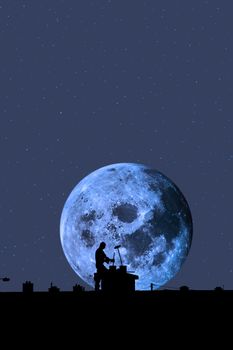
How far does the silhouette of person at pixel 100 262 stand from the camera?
89.6 ft

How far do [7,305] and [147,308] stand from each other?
496cm

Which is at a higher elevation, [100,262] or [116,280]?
[100,262]

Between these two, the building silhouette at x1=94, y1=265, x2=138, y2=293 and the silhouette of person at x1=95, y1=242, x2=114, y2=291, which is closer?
the silhouette of person at x1=95, y1=242, x2=114, y2=291

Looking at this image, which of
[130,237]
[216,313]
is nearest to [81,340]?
[216,313]

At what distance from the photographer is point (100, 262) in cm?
2752

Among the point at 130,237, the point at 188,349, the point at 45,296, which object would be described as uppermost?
the point at 130,237

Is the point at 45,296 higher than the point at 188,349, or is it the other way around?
the point at 45,296

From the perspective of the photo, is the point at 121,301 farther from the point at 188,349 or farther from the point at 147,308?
the point at 188,349

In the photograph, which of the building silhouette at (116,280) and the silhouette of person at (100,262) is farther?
the building silhouette at (116,280)

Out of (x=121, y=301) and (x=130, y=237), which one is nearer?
(x=121, y=301)

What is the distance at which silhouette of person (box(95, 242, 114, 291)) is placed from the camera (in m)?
27.3

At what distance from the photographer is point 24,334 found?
28.4m

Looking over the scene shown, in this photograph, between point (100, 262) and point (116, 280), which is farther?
point (116, 280)

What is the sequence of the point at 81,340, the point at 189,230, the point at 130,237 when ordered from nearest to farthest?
the point at 81,340 → the point at 130,237 → the point at 189,230
